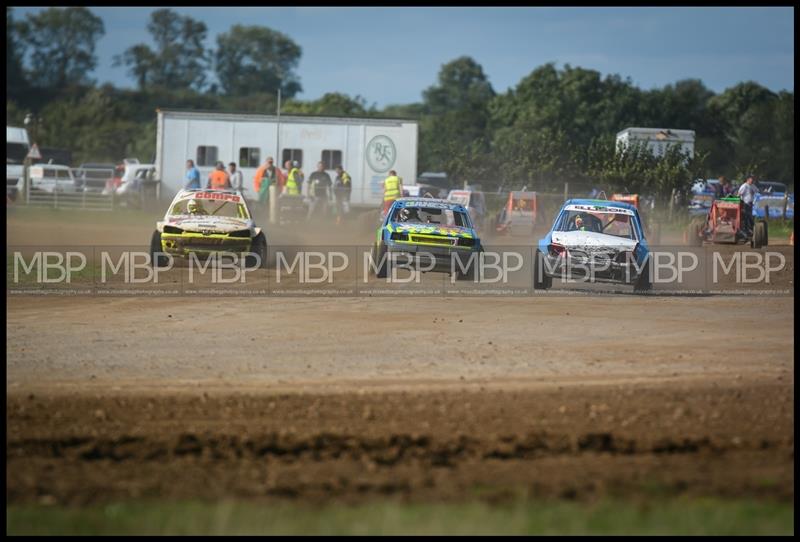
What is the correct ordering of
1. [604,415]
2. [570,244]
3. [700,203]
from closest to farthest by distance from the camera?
[604,415] < [570,244] < [700,203]

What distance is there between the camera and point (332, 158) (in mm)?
39594

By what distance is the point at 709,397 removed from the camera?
1031 cm

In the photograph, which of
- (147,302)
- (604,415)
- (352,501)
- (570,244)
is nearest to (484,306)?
(570,244)

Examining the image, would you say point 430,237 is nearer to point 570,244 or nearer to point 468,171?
point 570,244

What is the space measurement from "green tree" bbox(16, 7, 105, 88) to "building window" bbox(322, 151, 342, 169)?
106 m

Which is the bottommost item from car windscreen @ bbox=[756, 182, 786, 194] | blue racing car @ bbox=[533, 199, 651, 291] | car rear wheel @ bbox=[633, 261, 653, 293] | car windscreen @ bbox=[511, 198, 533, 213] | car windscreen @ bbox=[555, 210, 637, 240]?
car rear wheel @ bbox=[633, 261, 653, 293]

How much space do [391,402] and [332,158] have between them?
30.1m

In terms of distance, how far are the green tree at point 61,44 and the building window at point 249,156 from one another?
104521 millimetres

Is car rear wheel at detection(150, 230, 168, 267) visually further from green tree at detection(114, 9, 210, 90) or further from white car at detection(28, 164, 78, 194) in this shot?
green tree at detection(114, 9, 210, 90)

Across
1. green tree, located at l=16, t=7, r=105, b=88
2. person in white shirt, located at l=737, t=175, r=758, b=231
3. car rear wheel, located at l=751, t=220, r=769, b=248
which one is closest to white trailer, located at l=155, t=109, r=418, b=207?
person in white shirt, located at l=737, t=175, r=758, b=231

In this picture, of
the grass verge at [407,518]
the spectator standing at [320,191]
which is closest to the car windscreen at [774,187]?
the spectator standing at [320,191]

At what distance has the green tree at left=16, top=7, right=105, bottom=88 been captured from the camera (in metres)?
141

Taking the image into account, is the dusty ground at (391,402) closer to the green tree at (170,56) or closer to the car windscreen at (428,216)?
the car windscreen at (428,216)

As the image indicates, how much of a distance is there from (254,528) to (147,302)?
427 inches
